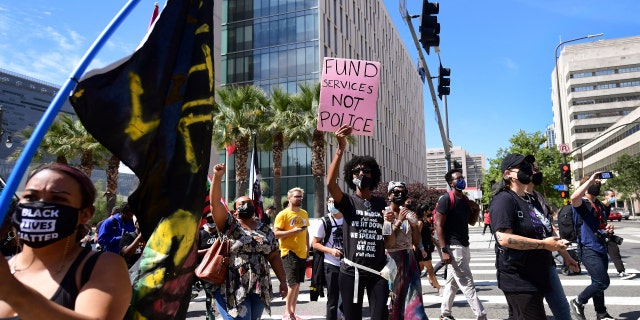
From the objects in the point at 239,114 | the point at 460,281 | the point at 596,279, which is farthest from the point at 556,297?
the point at 239,114

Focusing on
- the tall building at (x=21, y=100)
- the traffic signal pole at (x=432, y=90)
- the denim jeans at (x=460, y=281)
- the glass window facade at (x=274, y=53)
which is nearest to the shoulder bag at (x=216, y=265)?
the denim jeans at (x=460, y=281)

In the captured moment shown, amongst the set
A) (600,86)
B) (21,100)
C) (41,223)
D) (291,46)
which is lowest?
(41,223)

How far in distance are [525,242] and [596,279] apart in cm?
313

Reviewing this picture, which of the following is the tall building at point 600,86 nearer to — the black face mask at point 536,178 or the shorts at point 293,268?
the shorts at point 293,268

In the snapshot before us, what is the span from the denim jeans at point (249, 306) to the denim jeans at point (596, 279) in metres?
4.21

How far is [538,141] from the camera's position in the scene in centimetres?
4797

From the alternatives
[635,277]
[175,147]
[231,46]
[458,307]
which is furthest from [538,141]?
[175,147]

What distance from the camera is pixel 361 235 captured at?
4.46 meters

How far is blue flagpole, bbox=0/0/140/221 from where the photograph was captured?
1713mm

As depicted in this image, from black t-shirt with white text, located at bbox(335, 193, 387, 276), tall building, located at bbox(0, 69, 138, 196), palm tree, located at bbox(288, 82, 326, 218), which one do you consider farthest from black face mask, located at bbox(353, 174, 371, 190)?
tall building, located at bbox(0, 69, 138, 196)

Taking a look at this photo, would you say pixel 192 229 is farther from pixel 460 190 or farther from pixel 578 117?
pixel 578 117

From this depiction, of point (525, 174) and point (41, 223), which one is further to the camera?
point (525, 174)

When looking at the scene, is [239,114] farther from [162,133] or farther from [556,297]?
[162,133]

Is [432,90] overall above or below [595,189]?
above
